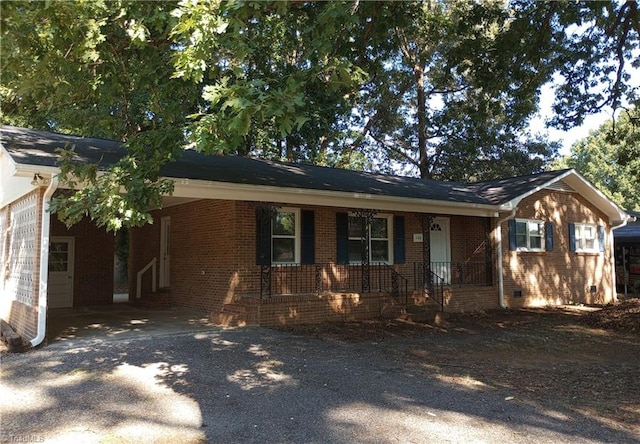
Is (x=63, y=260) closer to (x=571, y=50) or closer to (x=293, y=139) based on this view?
(x=293, y=139)

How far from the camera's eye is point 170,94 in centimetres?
707

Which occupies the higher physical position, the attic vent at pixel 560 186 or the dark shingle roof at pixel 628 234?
the attic vent at pixel 560 186

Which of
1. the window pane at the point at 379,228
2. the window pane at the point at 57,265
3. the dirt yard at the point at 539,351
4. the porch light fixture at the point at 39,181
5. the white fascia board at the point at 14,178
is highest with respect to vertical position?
the white fascia board at the point at 14,178

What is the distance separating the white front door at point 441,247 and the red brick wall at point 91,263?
9.61 metres

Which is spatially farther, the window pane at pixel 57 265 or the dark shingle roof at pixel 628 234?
the dark shingle roof at pixel 628 234

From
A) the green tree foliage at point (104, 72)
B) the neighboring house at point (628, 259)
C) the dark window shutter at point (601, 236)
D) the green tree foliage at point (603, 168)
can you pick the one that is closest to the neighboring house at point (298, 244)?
the dark window shutter at point (601, 236)

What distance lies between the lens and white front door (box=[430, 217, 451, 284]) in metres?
15.1

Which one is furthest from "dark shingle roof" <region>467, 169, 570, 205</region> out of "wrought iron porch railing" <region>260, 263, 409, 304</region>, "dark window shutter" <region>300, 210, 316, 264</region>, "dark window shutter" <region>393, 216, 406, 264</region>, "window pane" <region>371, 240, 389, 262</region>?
"dark window shutter" <region>300, 210, 316, 264</region>

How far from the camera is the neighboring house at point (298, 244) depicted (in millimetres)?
10148

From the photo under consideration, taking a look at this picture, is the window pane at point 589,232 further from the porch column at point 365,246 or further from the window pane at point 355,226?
the window pane at point 355,226

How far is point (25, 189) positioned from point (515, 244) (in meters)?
13.2

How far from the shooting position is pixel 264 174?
12141 millimetres

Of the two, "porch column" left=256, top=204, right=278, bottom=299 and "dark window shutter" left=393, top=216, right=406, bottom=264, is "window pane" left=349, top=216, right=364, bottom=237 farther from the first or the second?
A: "porch column" left=256, top=204, right=278, bottom=299

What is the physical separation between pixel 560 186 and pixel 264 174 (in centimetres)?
1089
